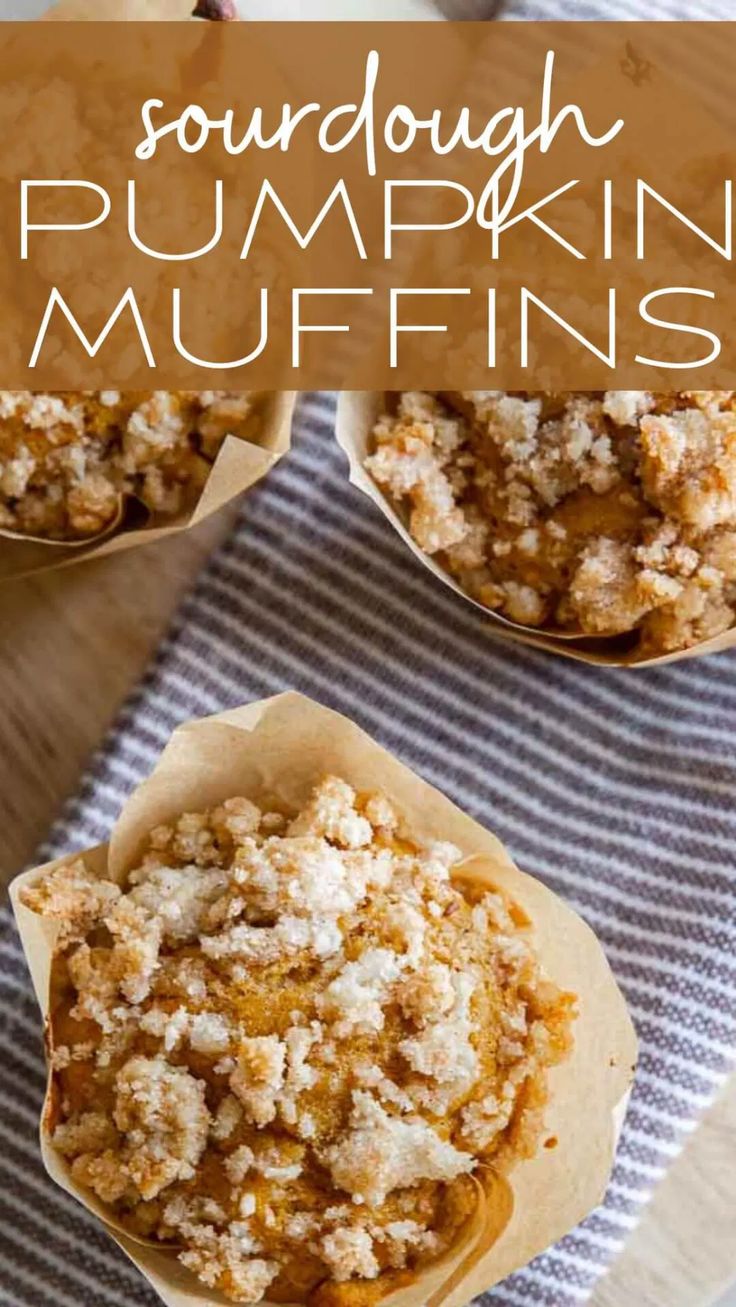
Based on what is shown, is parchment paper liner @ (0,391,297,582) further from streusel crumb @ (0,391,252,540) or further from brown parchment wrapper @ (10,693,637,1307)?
brown parchment wrapper @ (10,693,637,1307)

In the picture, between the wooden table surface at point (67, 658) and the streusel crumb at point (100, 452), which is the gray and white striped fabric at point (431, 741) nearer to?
the wooden table surface at point (67, 658)

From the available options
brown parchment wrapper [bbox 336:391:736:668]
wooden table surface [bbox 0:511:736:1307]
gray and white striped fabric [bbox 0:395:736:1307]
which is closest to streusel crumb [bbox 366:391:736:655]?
brown parchment wrapper [bbox 336:391:736:668]

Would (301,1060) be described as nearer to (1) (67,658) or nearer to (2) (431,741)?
(2) (431,741)

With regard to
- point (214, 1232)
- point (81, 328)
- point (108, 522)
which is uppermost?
point (81, 328)

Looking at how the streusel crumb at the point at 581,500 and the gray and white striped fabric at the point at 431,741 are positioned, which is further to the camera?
the gray and white striped fabric at the point at 431,741

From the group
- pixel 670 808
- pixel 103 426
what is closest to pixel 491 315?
pixel 103 426

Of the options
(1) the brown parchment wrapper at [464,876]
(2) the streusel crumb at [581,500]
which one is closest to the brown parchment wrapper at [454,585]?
(2) the streusel crumb at [581,500]

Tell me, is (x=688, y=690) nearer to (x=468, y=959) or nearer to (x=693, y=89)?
(x=468, y=959)
